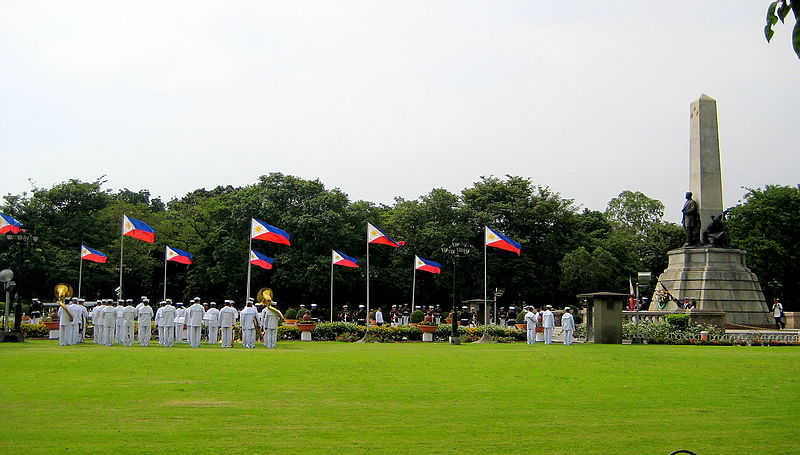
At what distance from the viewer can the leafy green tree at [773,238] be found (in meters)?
59.7

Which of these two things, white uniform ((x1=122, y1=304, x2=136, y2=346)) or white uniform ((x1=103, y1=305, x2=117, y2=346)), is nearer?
white uniform ((x1=103, y1=305, x2=117, y2=346))

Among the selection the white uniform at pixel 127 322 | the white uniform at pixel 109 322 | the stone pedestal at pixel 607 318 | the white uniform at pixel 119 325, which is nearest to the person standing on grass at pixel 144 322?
the white uniform at pixel 127 322

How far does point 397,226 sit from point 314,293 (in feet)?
26.4

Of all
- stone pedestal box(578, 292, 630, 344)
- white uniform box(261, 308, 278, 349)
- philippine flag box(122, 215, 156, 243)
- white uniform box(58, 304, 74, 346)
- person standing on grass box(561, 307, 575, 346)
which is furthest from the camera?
philippine flag box(122, 215, 156, 243)

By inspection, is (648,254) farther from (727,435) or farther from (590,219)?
(727,435)

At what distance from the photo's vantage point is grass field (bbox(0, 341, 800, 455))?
849 cm

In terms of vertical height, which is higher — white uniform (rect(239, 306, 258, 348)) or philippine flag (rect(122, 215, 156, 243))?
philippine flag (rect(122, 215, 156, 243))

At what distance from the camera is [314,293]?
5869 cm

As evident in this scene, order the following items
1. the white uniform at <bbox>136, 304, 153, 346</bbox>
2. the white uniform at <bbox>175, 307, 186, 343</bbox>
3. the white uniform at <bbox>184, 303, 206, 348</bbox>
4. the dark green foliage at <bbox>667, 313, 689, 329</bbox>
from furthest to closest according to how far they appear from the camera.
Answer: the dark green foliage at <bbox>667, 313, 689, 329</bbox> < the white uniform at <bbox>175, 307, 186, 343</bbox> < the white uniform at <bbox>136, 304, 153, 346</bbox> < the white uniform at <bbox>184, 303, 206, 348</bbox>

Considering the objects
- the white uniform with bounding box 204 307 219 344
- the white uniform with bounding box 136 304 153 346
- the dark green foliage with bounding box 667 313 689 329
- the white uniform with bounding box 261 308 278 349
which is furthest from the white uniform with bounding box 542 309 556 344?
the white uniform with bounding box 136 304 153 346

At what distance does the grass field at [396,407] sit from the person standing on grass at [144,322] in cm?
1032

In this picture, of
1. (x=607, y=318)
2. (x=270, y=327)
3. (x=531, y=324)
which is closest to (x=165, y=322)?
(x=270, y=327)

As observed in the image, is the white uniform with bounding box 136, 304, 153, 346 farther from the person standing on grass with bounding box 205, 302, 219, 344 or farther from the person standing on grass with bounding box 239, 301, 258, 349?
the person standing on grass with bounding box 239, 301, 258, 349

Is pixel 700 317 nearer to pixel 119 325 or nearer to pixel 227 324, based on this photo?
pixel 227 324
